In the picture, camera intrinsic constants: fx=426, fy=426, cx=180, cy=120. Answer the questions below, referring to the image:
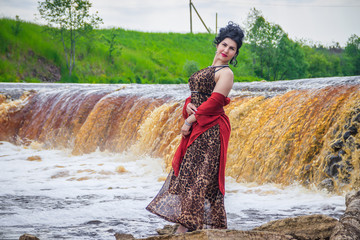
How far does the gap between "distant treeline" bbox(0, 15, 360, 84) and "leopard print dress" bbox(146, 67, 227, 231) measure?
20809 millimetres

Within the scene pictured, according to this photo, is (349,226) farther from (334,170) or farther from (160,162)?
(160,162)

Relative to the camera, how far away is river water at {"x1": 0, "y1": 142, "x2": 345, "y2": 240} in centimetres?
451

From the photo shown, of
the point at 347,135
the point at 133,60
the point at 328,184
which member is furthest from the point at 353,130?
the point at 133,60

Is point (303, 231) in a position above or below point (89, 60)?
below

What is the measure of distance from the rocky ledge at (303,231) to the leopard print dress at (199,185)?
236 millimetres

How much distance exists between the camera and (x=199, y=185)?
329 centimetres

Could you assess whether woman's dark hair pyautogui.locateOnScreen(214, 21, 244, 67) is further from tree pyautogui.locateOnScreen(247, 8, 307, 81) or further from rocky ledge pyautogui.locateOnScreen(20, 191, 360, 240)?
tree pyautogui.locateOnScreen(247, 8, 307, 81)

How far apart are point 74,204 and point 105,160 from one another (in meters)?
3.43

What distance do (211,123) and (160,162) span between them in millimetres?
4815

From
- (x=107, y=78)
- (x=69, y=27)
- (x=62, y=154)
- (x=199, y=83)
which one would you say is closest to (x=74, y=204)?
(x=199, y=83)

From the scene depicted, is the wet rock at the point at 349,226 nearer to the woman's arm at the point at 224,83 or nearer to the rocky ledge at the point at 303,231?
the rocky ledge at the point at 303,231

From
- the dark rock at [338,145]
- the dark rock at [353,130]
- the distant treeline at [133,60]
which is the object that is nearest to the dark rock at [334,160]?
the dark rock at [338,145]

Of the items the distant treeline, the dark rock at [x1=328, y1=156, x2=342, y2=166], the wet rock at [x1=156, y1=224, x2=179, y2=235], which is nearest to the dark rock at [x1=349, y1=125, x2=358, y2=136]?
the dark rock at [x1=328, y1=156, x2=342, y2=166]

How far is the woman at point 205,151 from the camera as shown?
3279mm
